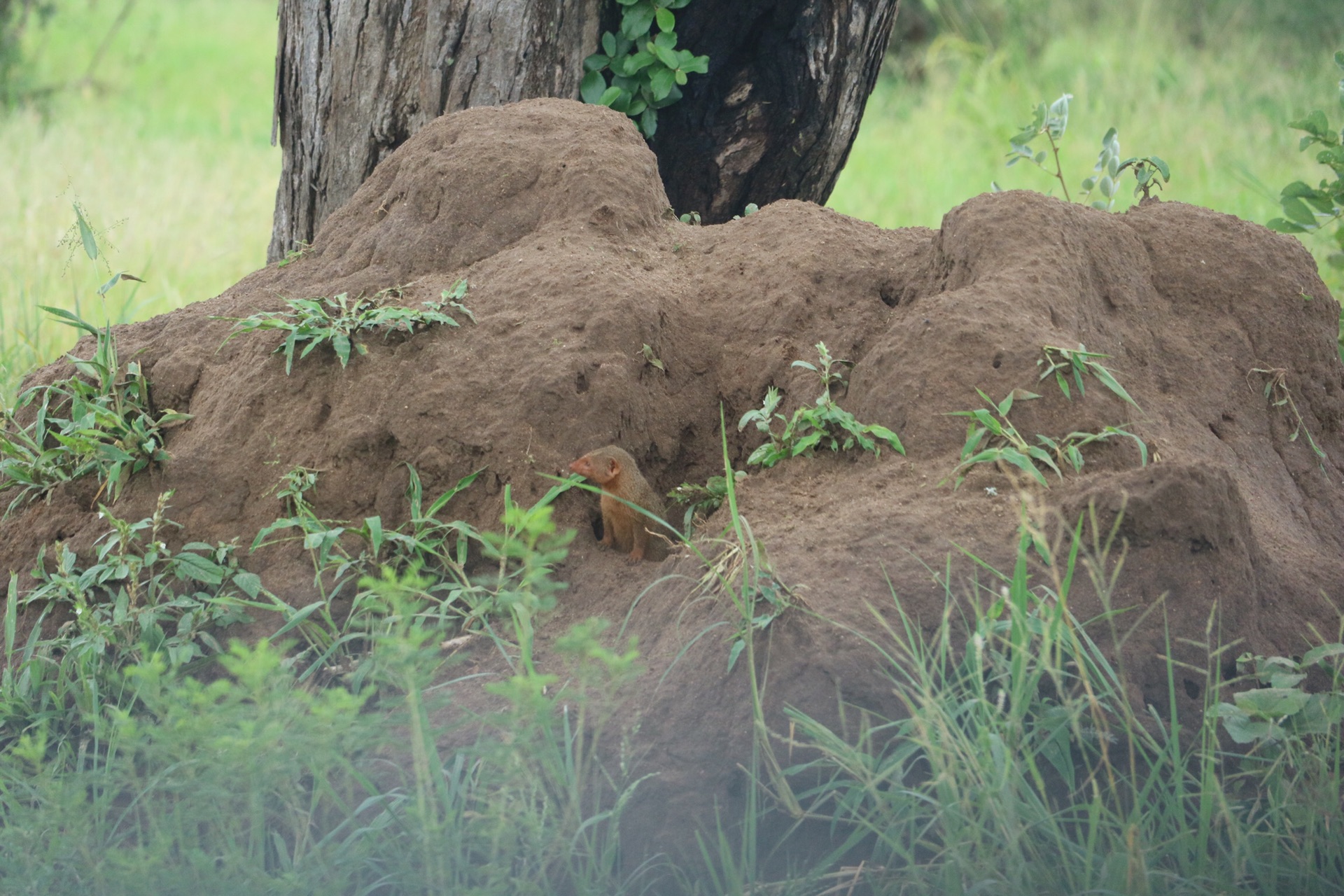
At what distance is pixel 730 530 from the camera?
2.43 metres

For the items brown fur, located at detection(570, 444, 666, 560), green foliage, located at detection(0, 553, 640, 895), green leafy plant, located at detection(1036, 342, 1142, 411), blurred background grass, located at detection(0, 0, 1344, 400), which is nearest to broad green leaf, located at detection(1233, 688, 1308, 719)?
green leafy plant, located at detection(1036, 342, 1142, 411)

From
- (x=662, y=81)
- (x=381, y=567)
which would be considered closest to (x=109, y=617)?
(x=381, y=567)

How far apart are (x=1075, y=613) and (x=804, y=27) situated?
269 centimetres

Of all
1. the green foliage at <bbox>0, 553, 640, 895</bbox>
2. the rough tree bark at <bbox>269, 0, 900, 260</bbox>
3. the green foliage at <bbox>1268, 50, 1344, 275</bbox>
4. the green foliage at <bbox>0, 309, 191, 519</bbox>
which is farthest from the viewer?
the rough tree bark at <bbox>269, 0, 900, 260</bbox>

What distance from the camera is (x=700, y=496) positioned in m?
2.89

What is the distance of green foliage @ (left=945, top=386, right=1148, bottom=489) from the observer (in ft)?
7.61

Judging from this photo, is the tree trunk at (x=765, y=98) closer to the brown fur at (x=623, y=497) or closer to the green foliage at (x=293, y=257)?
the green foliage at (x=293, y=257)

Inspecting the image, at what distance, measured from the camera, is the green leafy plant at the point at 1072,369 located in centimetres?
248

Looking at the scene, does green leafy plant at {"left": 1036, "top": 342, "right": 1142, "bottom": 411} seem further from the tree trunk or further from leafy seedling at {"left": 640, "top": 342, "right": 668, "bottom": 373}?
the tree trunk

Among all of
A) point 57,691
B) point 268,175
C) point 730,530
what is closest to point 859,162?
point 268,175

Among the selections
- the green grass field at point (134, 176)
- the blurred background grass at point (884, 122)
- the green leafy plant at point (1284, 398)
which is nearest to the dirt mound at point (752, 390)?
the green leafy plant at point (1284, 398)

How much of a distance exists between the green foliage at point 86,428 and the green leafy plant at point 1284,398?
8.93 ft

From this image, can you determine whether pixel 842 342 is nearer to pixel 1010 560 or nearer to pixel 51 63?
pixel 1010 560

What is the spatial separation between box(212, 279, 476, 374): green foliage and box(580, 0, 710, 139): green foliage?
139 cm
